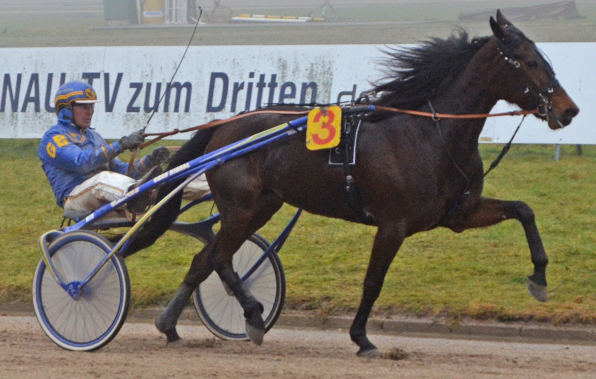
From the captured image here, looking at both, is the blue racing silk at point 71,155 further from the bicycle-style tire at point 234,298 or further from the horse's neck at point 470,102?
the horse's neck at point 470,102

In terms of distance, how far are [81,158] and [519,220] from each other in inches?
97.2

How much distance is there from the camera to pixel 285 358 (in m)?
4.88

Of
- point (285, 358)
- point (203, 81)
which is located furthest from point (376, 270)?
point (203, 81)

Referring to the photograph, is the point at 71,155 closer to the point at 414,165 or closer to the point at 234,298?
the point at 234,298

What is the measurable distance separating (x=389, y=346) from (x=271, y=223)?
2983mm

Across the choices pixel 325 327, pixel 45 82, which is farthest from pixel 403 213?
pixel 45 82

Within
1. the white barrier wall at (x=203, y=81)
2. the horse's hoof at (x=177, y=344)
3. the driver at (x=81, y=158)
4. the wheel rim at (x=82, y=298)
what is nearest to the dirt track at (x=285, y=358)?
the horse's hoof at (x=177, y=344)

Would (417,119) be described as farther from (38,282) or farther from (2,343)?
(2,343)

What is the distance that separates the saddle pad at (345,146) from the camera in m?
4.75

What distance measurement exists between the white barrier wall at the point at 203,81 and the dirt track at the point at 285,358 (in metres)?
4.38

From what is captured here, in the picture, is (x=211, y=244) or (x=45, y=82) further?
(x=45, y=82)

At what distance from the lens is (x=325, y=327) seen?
19.1ft

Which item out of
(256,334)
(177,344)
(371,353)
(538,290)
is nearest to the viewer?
(538,290)

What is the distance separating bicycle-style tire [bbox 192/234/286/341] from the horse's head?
6.02ft
